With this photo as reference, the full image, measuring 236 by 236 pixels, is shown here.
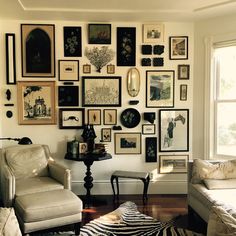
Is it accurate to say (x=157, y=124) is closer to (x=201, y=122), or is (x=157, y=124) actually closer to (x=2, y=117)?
(x=201, y=122)

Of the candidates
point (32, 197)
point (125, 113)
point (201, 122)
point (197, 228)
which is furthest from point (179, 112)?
point (32, 197)

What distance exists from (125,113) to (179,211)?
155cm

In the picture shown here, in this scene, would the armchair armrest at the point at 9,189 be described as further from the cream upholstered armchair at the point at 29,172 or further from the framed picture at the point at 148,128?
the framed picture at the point at 148,128

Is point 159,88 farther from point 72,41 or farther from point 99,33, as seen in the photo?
point 72,41

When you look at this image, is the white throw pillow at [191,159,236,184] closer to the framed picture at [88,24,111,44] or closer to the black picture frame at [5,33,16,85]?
the framed picture at [88,24,111,44]

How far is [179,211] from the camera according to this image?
158 inches

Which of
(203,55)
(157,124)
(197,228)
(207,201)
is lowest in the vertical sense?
(197,228)

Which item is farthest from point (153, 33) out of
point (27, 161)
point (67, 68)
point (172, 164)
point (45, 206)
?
point (45, 206)

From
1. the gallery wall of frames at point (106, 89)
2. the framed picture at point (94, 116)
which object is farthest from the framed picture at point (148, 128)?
the framed picture at point (94, 116)

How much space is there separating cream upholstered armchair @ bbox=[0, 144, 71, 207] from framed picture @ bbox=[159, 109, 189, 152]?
1644 millimetres

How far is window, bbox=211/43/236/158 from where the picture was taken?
452 centimetres

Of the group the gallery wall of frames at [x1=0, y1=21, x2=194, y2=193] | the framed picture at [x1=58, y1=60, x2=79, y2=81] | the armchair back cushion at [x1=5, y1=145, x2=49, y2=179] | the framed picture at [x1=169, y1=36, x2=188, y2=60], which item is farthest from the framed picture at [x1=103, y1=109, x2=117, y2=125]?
the framed picture at [x1=169, y1=36, x2=188, y2=60]

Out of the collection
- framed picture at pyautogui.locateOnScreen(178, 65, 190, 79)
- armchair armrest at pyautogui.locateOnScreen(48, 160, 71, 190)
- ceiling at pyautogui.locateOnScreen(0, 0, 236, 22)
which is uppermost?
ceiling at pyautogui.locateOnScreen(0, 0, 236, 22)

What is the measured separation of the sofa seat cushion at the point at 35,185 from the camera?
3456 mm
